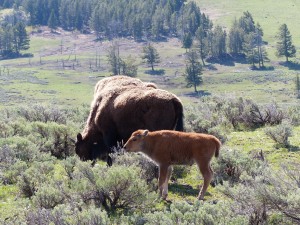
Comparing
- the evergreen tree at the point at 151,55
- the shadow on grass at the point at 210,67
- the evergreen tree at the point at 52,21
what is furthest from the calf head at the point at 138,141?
the evergreen tree at the point at 52,21

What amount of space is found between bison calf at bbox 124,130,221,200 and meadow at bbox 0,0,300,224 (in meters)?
0.39

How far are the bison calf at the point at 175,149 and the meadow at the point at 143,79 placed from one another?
39cm

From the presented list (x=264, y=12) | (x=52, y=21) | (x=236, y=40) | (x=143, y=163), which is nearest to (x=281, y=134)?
(x=143, y=163)

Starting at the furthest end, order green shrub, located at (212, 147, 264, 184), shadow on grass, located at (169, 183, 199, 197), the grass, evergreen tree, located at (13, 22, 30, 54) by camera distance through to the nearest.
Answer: the grass
evergreen tree, located at (13, 22, 30, 54)
green shrub, located at (212, 147, 264, 184)
shadow on grass, located at (169, 183, 199, 197)

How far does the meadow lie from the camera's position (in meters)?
6.72

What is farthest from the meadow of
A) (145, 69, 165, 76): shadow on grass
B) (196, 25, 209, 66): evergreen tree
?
(196, 25, 209, 66): evergreen tree

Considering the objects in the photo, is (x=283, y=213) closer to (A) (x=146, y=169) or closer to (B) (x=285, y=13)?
(A) (x=146, y=169)

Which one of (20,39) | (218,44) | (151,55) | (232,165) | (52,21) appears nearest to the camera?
(232,165)

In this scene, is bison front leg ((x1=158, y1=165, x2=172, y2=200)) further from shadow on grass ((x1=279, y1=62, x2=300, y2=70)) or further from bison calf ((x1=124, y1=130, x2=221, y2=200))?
shadow on grass ((x1=279, y1=62, x2=300, y2=70))

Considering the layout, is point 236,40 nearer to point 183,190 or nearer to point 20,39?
point 20,39

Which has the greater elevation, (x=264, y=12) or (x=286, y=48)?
(x=264, y=12)

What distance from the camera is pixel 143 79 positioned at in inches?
3780

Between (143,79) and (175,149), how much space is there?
88.6 meters

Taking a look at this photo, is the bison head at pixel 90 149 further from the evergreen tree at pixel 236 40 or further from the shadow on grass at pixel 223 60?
the evergreen tree at pixel 236 40
